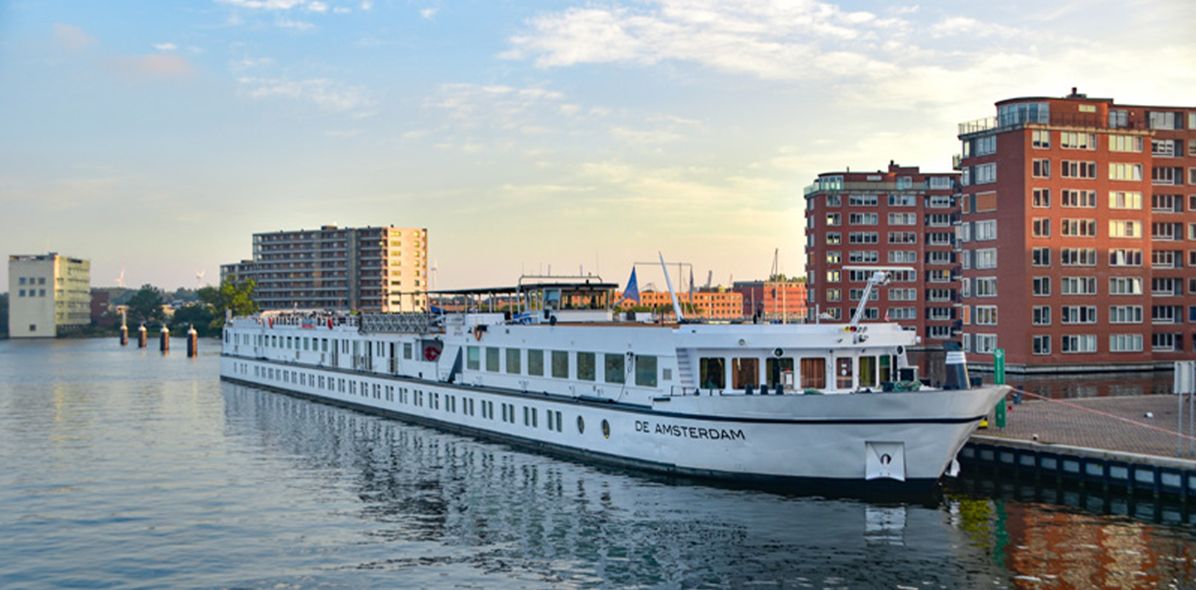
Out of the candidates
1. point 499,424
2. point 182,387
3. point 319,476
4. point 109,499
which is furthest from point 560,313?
point 182,387

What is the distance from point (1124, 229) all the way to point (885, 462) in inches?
2623

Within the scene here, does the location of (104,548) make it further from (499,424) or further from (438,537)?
(499,424)

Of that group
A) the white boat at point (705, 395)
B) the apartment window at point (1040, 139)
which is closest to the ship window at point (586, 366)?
the white boat at point (705, 395)

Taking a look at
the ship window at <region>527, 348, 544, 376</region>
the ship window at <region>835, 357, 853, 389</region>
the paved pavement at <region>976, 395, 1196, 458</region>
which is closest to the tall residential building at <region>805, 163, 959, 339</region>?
the paved pavement at <region>976, 395, 1196, 458</region>

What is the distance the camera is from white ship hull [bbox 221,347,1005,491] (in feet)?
99.7

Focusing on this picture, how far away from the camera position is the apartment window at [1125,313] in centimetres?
8594

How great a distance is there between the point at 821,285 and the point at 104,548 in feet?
327

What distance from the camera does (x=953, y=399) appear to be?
3014cm

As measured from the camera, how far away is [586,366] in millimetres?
40312

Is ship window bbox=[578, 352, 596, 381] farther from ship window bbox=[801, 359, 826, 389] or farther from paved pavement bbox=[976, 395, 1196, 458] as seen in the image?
paved pavement bbox=[976, 395, 1196, 458]

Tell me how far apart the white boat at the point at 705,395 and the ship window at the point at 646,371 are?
Result: 0.15 feet

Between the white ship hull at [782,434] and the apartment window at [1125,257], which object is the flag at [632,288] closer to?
the white ship hull at [782,434]

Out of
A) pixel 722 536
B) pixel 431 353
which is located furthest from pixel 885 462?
pixel 431 353

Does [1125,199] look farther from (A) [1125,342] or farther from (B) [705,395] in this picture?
(B) [705,395]
